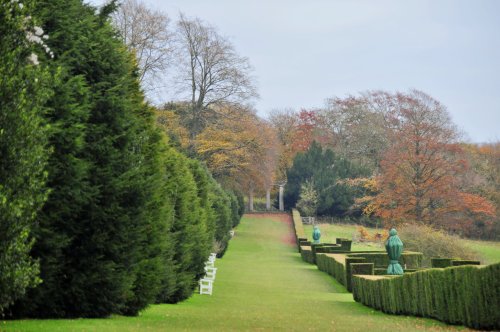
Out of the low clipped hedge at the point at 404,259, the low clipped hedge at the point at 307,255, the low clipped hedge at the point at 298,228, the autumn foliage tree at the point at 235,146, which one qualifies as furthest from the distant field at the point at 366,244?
the low clipped hedge at the point at 404,259

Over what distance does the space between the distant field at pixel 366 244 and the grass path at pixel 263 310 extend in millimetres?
11649

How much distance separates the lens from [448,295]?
13.8 m

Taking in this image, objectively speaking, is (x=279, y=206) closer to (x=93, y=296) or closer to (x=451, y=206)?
(x=451, y=206)

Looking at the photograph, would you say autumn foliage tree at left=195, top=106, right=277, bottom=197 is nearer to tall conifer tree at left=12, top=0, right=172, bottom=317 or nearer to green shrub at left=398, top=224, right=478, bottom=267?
green shrub at left=398, top=224, right=478, bottom=267

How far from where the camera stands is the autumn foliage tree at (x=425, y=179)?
55.1 m

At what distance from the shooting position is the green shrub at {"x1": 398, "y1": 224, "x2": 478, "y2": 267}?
41769mm

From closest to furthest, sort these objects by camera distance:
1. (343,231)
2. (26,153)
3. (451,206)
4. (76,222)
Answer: (26,153) → (76,222) → (451,206) → (343,231)

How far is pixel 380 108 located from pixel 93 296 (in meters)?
75.1

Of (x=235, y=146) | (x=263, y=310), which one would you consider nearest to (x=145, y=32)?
(x=235, y=146)

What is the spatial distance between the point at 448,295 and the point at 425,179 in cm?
4315

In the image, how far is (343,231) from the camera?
67.2 m

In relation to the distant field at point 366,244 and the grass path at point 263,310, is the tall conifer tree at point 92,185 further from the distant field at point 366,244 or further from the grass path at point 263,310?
the distant field at point 366,244

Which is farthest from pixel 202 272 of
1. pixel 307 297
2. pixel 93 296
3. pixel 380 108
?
pixel 380 108

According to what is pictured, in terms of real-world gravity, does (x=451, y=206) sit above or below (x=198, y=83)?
below
